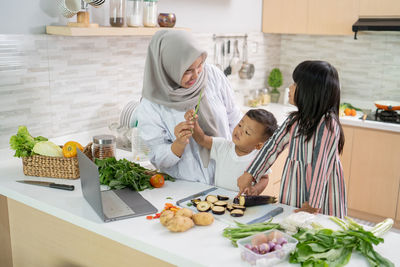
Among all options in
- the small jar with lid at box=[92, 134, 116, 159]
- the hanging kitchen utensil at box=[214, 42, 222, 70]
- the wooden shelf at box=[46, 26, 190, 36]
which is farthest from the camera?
the hanging kitchen utensil at box=[214, 42, 222, 70]

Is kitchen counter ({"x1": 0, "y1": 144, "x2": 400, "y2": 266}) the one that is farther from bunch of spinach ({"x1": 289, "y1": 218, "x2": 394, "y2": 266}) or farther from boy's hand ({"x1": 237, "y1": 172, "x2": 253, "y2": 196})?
boy's hand ({"x1": 237, "y1": 172, "x2": 253, "y2": 196})

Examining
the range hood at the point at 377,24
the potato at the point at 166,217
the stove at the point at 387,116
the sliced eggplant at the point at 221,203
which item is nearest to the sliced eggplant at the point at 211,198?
the sliced eggplant at the point at 221,203

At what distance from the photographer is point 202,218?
1.61 metres

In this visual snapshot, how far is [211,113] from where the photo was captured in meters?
2.29

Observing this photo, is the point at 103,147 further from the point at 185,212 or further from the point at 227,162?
the point at 185,212

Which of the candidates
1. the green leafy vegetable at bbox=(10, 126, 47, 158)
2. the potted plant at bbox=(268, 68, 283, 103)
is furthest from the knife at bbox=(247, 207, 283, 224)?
the potted plant at bbox=(268, 68, 283, 103)

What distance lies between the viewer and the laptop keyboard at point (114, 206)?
5.59 ft

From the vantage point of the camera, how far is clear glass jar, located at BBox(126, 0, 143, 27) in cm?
265

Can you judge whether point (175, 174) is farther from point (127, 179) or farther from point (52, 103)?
point (52, 103)

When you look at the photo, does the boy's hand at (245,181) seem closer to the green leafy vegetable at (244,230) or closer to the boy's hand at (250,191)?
the boy's hand at (250,191)

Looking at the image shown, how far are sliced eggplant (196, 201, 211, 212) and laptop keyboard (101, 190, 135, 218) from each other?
0.84 feet

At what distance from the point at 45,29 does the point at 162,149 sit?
1.04 m

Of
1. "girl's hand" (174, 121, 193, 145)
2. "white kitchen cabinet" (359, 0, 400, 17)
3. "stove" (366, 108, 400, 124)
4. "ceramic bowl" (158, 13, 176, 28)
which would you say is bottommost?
"stove" (366, 108, 400, 124)

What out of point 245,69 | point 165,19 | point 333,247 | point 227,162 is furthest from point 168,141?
point 245,69
